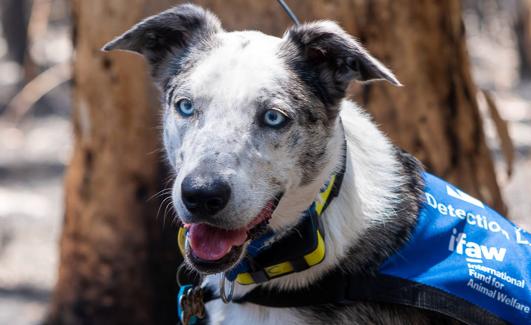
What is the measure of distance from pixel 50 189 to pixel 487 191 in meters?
5.70

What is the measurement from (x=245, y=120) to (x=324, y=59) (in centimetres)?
51

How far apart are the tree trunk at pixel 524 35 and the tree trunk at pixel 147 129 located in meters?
9.36

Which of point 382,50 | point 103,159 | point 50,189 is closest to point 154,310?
point 103,159

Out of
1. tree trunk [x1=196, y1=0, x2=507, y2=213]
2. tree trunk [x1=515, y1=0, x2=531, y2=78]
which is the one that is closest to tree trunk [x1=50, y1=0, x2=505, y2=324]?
tree trunk [x1=196, y1=0, x2=507, y2=213]

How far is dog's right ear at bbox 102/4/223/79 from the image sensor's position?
337 centimetres

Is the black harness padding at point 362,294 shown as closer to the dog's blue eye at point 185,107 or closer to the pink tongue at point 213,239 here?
the pink tongue at point 213,239

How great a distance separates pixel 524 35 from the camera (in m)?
14.9

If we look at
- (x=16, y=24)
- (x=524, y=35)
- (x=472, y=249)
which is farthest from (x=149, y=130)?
(x=524, y=35)

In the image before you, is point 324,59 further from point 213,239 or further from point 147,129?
point 147,129

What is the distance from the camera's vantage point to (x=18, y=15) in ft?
42.7

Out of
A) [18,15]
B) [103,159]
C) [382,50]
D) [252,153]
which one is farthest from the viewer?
[18,15]

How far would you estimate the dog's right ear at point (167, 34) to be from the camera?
337 centimetres

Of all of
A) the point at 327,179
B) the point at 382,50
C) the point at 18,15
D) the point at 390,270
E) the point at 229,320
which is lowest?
the point at 229,320

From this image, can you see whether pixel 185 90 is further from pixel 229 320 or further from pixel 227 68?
pixel 229 320
